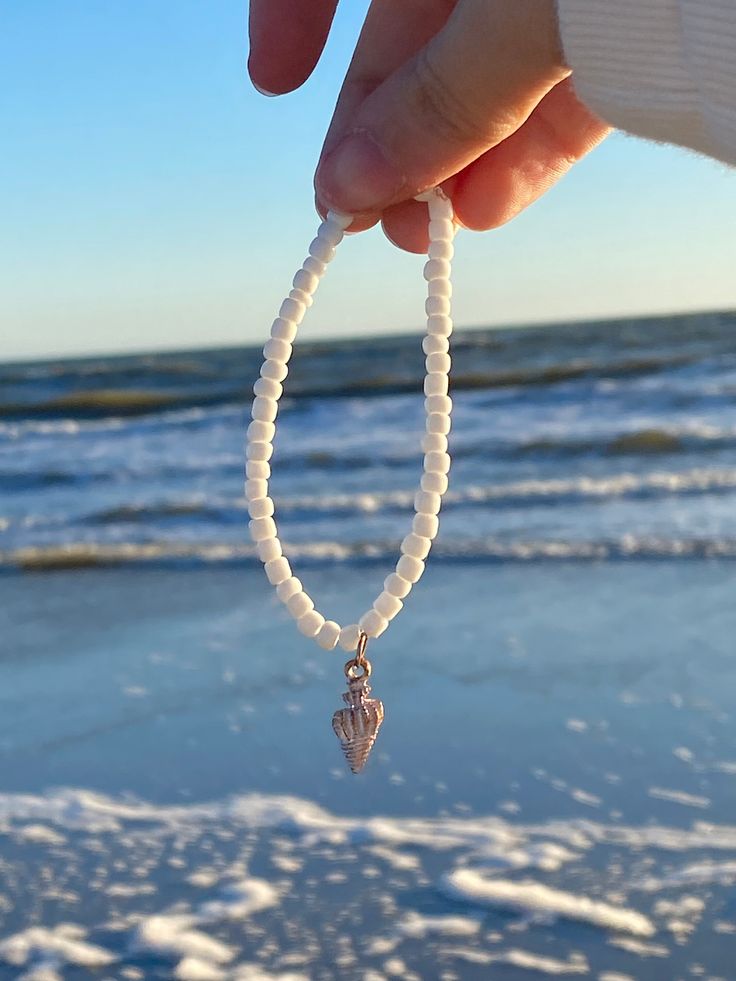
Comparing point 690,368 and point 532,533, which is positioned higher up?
point 690,368

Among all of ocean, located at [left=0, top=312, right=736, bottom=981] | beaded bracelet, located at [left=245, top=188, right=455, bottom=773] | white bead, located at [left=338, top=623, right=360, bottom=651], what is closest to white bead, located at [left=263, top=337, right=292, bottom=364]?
beaded bracelet, located at [left=245, top=188, right=455, bottom=773]

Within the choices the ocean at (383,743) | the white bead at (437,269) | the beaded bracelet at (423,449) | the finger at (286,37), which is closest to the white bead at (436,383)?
the beaded bracelet at (423,449)

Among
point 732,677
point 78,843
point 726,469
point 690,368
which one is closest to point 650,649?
point 732,677

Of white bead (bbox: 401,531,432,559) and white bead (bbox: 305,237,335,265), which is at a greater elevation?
white bead (bbox: 305,237,335,265)

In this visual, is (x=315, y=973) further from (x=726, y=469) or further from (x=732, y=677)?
(x=726, y=469)

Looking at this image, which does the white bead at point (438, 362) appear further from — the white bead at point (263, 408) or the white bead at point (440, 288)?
the white bead at point (263, 408)

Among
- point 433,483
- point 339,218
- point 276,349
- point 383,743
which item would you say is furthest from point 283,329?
point 383,743

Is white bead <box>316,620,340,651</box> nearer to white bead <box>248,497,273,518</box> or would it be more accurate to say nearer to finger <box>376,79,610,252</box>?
white bead <box>248,497,273,518</box>
